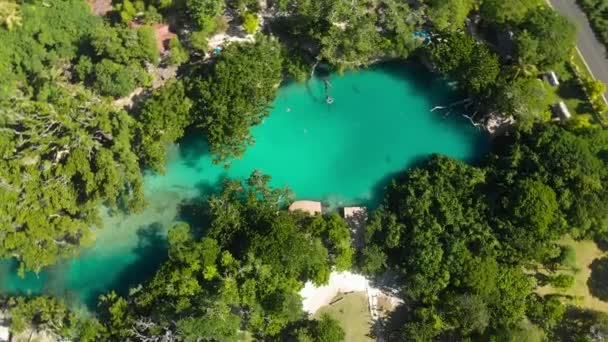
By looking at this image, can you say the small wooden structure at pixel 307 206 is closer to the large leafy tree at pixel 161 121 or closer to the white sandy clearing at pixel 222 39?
the large leafy tree at pixel 161 121

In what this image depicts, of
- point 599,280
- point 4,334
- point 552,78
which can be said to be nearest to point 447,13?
point 552,78

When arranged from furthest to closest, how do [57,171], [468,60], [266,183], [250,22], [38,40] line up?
[250,22] → [468,60] → [38,40] → [266,183] → [57,171]

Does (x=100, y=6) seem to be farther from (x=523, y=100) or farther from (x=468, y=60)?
(x=523, y=100)

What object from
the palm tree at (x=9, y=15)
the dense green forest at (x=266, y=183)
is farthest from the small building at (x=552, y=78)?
the palm tree at (x=9, y=15)

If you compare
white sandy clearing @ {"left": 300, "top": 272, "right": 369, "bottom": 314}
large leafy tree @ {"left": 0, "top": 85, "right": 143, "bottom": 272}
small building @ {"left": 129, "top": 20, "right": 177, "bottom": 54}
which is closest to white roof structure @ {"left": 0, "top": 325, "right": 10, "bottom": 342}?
large leafy tree @ {"left": 0, "top": 85, "right": 143, "bottom": 272}

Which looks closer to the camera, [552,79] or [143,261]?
[143,261]

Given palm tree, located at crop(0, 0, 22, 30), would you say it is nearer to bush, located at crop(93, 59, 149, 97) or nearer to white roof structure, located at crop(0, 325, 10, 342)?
bush, located at crop(93, 59, 149, 97)
